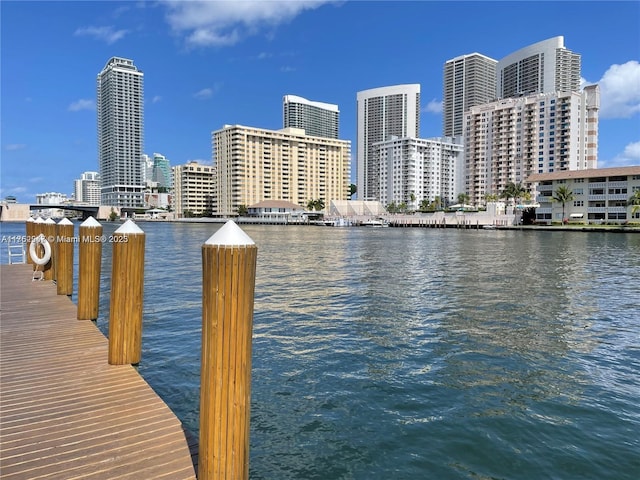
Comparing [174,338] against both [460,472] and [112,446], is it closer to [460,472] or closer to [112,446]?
[112,446]

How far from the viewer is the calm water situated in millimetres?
6941

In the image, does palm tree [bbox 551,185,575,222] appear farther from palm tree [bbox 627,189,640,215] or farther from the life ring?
the life ring

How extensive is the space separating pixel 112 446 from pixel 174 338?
862 cm

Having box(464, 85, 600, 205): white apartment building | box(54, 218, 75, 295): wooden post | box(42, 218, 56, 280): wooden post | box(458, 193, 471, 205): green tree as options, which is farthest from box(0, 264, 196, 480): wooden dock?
box(464, 85, 600, 205): white apartment building

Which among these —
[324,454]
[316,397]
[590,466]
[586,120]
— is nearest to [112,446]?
[324,454]

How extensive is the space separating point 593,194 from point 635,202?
38.2ft

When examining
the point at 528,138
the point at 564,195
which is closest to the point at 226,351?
the point at 564,195

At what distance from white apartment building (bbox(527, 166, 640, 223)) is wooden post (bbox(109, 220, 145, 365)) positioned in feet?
387

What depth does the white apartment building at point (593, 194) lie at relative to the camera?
10113cm

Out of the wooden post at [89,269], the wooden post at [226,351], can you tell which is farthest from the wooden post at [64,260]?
the wooden post at [226,351]

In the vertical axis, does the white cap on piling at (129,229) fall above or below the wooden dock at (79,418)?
above

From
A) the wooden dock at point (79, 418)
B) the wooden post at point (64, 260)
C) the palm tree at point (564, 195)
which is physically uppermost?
the palm tree at point (564, 195)

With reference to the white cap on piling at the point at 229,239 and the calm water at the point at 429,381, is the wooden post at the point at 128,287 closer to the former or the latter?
the calm water at the point at 429,381

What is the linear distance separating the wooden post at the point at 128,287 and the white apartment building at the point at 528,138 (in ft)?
594
